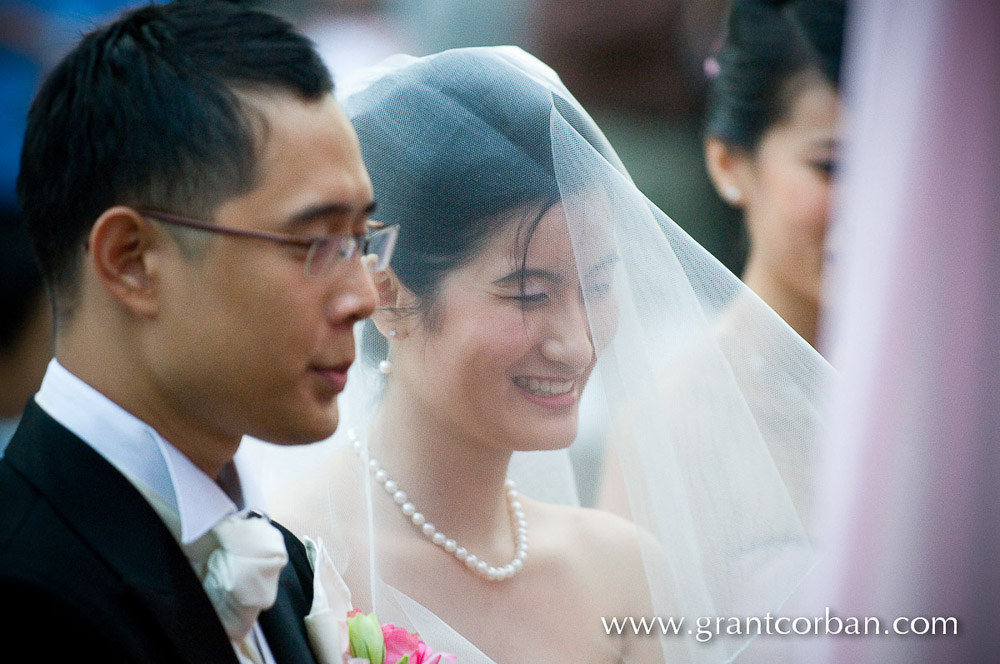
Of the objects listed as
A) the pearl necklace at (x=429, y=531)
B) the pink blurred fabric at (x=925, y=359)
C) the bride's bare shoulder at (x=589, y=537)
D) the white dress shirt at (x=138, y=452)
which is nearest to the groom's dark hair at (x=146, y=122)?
the white dress shirt at (x=138, y=452)

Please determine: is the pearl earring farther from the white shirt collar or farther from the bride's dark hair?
the white shirt collar

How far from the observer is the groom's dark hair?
1.25m

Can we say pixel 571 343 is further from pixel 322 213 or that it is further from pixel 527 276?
pixel 322 213

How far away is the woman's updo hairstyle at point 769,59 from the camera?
2748 mm

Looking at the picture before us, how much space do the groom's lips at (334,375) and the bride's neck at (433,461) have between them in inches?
27.0

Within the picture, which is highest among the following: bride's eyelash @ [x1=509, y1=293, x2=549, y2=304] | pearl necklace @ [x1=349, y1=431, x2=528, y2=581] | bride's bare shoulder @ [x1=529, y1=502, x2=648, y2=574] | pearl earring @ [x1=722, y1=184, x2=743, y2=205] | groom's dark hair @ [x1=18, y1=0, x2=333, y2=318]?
groom's dark hair @ [x1=18, y1=0, x2=333, y2=318]

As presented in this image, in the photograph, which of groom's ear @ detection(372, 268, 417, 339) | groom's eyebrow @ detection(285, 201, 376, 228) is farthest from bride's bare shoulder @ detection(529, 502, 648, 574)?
groom's eyebrow @ detection(285, 201, 376, 228)

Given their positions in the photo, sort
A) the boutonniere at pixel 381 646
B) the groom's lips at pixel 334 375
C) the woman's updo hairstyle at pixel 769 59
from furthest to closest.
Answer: the woman's updo hairstyle at pixel 769 59 → the boutonniere at pixel 381 646 → the groom's lips at pixel 334 375

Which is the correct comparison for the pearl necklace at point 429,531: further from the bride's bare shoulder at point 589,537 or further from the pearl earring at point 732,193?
the pearl earring at point 732,193

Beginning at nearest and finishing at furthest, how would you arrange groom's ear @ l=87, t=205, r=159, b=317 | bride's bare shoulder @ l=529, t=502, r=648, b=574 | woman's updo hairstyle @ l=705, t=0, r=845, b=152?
groom's ear @ l=87, t=205, r=159, b=317 < bride's bare shoulder @ l=529, t=502, r=648, b=574 < woman's updo hairstyle @ l=705, t=0, r=845, b=152

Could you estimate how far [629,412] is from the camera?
1.93 metres

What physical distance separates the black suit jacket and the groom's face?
0.47 ft

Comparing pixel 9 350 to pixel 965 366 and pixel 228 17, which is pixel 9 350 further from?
pixel 965 366

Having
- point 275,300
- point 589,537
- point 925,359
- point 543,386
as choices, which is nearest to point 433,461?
point 543,386
